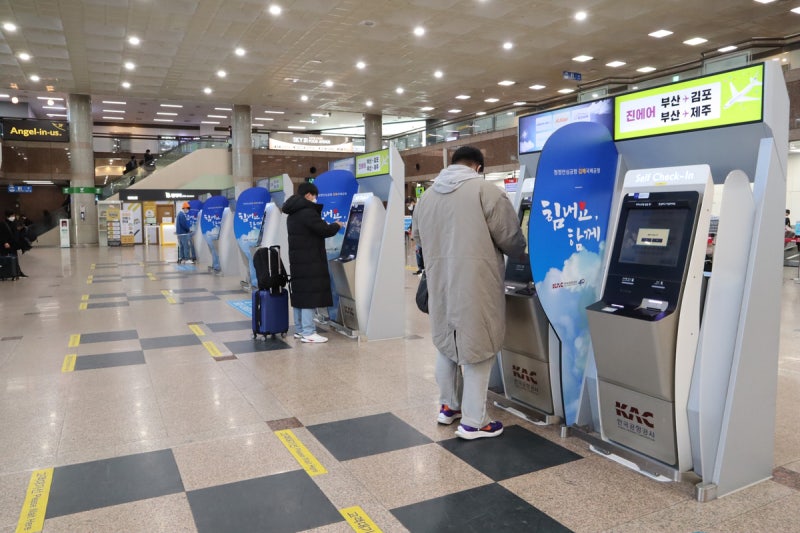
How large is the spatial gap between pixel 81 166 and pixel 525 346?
2434 centimetres

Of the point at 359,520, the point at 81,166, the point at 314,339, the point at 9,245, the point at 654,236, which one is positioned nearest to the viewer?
the point at 359,520

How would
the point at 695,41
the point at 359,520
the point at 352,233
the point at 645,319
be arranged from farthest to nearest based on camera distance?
the point at 695,41
the point at 352,233
the point at 645,319
the point at 359,520

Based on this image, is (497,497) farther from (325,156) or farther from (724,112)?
(325,156)

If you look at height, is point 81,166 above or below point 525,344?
above

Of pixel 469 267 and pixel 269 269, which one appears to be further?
pixel 269 269

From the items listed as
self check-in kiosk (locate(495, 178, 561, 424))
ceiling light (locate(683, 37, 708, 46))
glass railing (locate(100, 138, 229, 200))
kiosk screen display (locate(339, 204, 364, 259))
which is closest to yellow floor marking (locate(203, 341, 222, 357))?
kiosk screen display (locate(339, 204, 364, 259))

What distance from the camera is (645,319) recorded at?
2.58 m

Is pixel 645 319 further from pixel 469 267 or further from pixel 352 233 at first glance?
pixel 352 233

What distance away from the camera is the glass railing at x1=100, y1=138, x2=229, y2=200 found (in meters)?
27.4

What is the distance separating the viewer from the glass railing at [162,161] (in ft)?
89.8

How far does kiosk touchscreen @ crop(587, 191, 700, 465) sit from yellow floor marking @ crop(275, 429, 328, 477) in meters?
1.50

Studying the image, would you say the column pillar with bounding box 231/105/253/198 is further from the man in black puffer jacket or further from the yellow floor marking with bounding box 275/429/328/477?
the yellow floor marking with bounding box 275/429/328/477

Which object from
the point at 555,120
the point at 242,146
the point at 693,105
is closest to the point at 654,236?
the point at 693,105

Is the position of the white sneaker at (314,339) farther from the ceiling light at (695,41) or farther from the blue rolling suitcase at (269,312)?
the ceiling light at (695,41)
